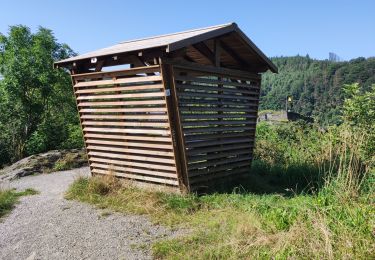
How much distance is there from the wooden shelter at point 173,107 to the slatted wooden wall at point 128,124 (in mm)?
18

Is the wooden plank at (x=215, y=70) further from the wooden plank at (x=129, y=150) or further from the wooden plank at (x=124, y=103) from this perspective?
the wooden plank at (x=129, y=150)

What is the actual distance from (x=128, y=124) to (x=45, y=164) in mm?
5063

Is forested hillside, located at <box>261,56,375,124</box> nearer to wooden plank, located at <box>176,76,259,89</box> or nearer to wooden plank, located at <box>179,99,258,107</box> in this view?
wooden plank, located at <box>176,76,259,89</box>

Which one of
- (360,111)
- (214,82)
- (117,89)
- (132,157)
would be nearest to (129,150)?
(132,157)

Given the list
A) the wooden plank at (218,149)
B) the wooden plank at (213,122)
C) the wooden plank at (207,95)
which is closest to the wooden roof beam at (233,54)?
the wooden plank at (207,95)

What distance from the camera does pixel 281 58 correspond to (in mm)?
157875

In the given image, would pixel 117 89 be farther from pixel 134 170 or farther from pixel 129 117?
pixel 134 170

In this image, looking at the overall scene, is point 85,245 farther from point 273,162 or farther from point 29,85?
point 29,85

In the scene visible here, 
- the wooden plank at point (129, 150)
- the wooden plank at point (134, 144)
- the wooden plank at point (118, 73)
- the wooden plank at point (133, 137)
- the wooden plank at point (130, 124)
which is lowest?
the wooden plank at point (129, 150)

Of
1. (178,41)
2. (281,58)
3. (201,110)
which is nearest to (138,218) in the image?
(201,110)

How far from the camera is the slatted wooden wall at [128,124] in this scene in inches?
264

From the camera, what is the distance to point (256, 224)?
180 inches

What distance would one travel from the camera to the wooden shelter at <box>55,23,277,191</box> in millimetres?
6555

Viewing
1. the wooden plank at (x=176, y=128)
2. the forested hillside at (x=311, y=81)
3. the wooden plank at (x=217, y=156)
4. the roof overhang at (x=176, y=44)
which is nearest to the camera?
the roof overhang at (x=176, y=44)
